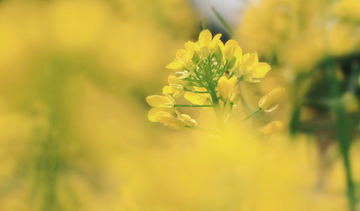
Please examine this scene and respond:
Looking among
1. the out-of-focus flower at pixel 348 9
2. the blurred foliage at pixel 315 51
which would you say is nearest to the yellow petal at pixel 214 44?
the blurred foliage at pixel 315 51

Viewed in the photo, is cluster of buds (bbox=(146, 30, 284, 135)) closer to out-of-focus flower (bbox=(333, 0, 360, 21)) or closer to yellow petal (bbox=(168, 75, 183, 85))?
yellow petal (bbox=(168, 75, 183, 85))

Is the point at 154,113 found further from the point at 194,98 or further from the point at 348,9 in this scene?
the point at 348,9

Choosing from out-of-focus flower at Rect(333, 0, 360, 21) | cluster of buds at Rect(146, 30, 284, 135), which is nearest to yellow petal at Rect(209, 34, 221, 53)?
cluster of buds at Rect(146, 30, 284, 135)

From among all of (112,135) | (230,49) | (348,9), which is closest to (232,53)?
(230,49)

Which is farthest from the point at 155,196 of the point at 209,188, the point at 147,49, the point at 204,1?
the point at 204,1

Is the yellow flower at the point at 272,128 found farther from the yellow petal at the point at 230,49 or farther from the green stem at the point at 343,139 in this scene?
the green stem at the point at 343,139
